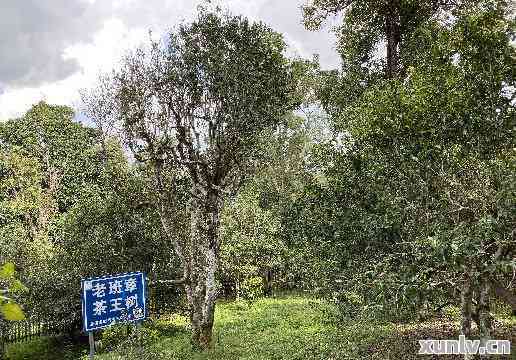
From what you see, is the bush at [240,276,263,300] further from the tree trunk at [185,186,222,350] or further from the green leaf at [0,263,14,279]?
the green leaf at [0,263,14,279]

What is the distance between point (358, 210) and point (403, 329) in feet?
15.3

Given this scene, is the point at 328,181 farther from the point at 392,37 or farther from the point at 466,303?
the point at 392,37

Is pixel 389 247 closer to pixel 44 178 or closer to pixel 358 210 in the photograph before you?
pixel 358 210

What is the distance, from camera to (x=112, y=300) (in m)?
10.2

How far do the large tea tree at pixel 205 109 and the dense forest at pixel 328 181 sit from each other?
5 centimetres

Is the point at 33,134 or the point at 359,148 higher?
the point at 33,134

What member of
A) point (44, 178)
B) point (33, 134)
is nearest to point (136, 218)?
point (44, 178)

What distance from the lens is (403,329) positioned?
12.1 metres

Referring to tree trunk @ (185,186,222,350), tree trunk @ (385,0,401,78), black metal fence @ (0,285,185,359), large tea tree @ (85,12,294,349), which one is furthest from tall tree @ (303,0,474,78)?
black metal fence @ (0,285,185,359)

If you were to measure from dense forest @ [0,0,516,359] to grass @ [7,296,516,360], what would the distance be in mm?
126

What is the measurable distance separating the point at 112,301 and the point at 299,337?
5.41 metres

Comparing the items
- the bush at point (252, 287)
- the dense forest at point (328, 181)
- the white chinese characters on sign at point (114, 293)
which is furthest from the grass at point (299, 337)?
the bush at point (252, 287)

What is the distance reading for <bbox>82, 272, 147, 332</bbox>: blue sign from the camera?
32.7 feet

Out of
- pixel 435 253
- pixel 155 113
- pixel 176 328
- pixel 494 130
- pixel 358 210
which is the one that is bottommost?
pixel 176 328
